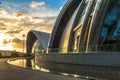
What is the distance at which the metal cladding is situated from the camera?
36.0 metres

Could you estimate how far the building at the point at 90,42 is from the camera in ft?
87.2

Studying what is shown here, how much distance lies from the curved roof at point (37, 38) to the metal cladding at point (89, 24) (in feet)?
91.2

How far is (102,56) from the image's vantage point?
28.0 meters

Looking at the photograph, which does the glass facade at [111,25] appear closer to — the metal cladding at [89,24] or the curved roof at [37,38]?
the metal cladding at [89,24]

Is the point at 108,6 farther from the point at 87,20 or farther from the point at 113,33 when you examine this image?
the point at 87,20

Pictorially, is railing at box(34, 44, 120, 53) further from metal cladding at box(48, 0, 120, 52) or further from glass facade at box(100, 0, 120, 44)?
glass facade at box(100, 0, 120, 44)

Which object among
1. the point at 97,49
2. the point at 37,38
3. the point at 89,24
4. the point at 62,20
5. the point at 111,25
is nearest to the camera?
the point at 97,49

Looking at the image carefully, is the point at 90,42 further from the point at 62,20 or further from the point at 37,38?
the point at 37,38

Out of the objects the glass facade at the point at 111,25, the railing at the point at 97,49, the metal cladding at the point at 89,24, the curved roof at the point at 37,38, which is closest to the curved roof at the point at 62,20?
the metal cladding at the point at 89,24

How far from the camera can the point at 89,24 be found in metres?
40.9

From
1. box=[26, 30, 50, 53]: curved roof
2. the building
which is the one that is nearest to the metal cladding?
the building

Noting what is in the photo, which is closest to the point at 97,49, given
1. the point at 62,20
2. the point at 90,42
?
the point at 90,42

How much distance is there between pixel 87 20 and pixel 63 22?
1391 centimetres

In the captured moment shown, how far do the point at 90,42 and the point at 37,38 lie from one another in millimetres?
51943
